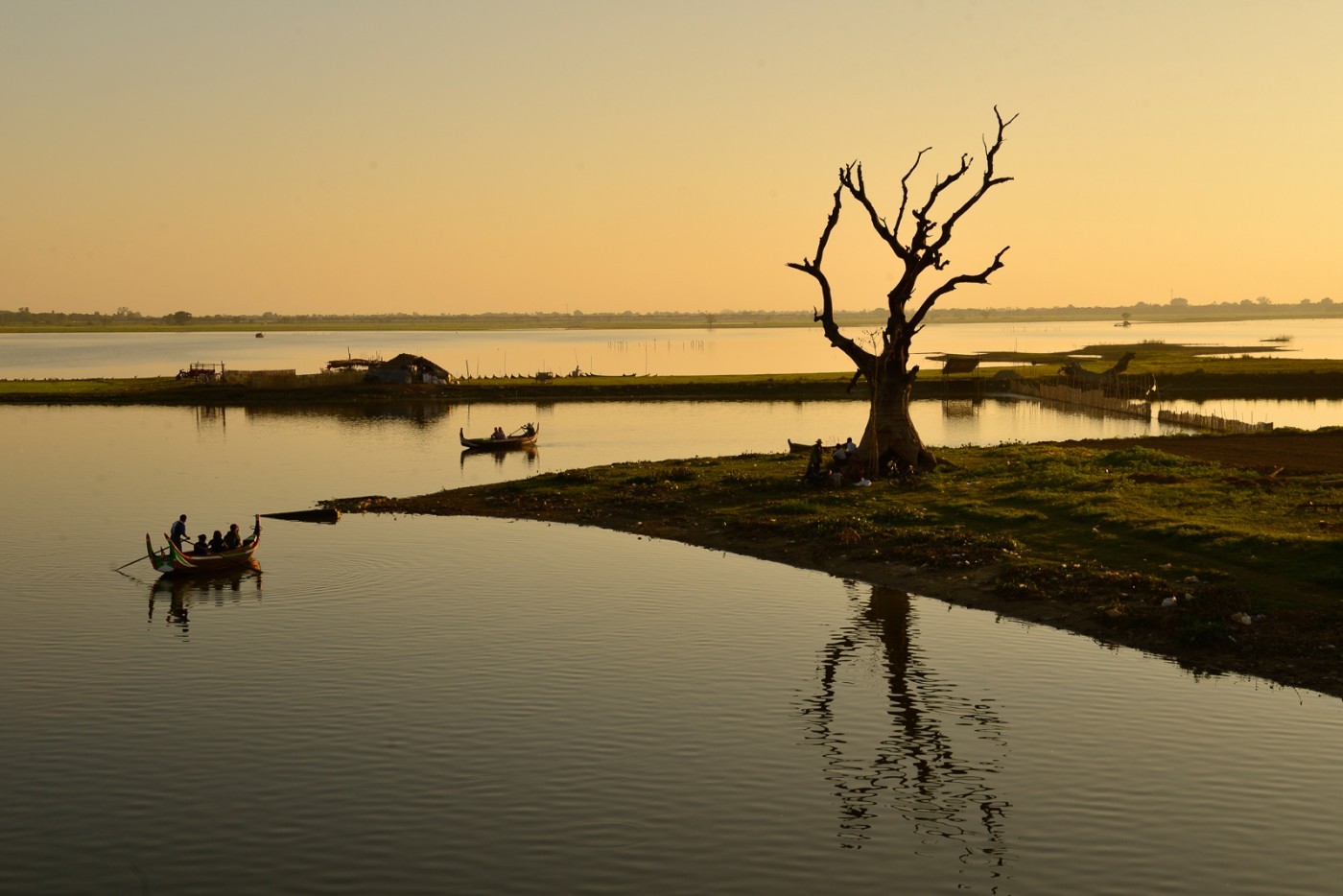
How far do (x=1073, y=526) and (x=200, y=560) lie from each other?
28249 mm

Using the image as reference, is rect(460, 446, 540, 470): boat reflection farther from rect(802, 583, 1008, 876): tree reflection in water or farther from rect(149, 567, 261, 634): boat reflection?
rect(802, 583, 1008, 876): tree reflection in water

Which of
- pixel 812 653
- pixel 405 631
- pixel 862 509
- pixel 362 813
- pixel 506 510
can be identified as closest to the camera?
pixel 362 813

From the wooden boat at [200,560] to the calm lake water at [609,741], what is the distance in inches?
33.1

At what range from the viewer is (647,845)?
2069 cm

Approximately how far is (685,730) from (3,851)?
12.0 metres

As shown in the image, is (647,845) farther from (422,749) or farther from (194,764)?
(194,764)

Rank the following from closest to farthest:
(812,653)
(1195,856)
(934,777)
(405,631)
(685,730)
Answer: (1195,856) → (934,777) → (685,730) → (812,653) → (405,631)

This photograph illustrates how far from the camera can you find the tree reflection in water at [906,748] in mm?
21625

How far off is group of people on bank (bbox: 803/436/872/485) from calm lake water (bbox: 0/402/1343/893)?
1068cm

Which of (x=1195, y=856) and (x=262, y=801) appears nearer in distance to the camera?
(x=1195, y=856)

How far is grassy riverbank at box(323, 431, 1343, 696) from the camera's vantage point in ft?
107

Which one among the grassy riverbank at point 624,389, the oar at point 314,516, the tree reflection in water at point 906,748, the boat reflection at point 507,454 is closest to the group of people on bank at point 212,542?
the oar at point 314,516

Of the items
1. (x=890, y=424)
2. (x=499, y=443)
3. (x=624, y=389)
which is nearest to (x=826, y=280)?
(x=890, y=424)

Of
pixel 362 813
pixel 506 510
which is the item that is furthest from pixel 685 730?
pixel 506 510
